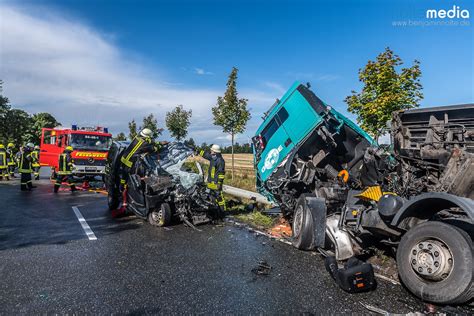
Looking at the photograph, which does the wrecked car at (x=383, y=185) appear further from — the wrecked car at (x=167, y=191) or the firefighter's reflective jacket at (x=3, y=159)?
the firefighter's reflective jacket at (x=3, y=159)

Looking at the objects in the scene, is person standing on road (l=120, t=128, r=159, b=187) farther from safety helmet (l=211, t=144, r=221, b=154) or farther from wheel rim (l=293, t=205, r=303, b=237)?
wheel rim (l=293, t=205, r=303, b=237)

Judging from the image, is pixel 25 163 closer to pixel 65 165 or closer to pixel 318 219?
pixel 65 165

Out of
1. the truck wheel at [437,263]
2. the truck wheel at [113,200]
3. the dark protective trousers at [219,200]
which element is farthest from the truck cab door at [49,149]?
the truck wheel at [437,263]

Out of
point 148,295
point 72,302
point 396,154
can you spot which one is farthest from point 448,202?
point 72,302

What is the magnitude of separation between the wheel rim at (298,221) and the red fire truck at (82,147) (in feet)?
30.5

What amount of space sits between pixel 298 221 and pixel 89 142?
10976mm

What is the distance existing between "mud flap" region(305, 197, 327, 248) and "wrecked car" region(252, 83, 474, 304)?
0.01m

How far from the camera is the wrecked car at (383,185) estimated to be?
10.3 ft

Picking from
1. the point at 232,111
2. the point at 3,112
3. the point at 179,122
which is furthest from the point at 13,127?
the point at 232,111

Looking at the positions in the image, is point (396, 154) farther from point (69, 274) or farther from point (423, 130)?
point (69, 274)

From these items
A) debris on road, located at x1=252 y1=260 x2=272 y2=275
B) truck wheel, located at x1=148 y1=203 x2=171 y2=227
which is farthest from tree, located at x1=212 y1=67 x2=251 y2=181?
debris on road, located at x1=252 y1=260 x2=272 y2=275

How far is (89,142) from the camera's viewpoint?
1365 centimetres

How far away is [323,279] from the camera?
3891 mm

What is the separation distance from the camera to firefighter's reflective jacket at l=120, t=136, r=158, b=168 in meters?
6.97
